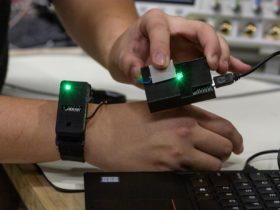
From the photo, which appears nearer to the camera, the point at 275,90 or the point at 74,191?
the point at 74,191

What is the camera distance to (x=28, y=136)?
679mm

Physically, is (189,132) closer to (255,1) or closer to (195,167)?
(195,167)

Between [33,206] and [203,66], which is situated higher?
[203,66]

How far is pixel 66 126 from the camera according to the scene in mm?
652

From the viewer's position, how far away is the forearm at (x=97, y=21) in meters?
0.95

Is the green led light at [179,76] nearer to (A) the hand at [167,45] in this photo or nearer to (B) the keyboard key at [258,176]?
(A) the hand at [167,45]

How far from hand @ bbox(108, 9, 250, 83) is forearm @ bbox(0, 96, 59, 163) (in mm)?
147

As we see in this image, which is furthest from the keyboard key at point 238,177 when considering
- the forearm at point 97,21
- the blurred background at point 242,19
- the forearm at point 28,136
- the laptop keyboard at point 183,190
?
the blurred background at point 242,19

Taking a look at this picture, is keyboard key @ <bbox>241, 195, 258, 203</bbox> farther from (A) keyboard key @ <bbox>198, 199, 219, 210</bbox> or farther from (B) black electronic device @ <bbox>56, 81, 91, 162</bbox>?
(B) black electronic device @ <bbox>56, 81, 91, 162</bbox>

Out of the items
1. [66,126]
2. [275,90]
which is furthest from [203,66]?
[275,90]

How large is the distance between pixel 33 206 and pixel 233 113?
1.40 feet

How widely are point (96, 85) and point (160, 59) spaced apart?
453 mm

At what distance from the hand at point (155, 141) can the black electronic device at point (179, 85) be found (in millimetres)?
35

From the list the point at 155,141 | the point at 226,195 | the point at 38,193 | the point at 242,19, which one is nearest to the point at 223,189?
the point at 226,195
